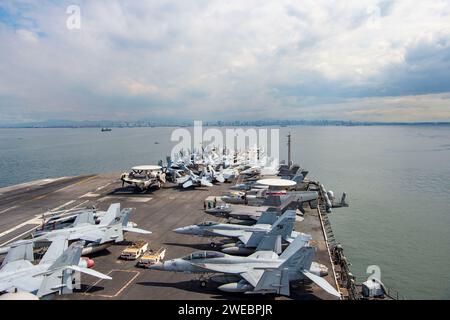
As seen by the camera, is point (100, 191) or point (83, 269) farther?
point (100, 191)

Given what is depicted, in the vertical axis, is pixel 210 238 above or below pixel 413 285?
above

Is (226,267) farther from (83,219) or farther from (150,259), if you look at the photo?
(83,219)

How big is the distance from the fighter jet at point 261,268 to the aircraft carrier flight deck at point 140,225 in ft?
4.60

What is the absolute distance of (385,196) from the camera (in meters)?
77.9

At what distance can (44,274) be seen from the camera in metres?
25.9

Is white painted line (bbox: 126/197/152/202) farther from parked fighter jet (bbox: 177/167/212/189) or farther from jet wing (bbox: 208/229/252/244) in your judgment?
jet wing (bbox: 208/229/252/244)

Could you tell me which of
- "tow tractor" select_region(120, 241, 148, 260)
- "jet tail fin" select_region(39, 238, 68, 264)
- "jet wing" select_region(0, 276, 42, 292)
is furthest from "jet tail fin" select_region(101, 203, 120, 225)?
"jet wing" select_region(0, 276, 42, 292)

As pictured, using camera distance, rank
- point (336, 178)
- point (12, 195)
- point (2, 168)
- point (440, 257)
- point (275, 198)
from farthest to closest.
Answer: point (2, 168)
point (336, 178)
point (12, 195)
point (275, 198)
point (440, 257)

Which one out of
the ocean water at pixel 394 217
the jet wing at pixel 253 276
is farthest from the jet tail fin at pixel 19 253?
the ocean water at pixel 394 217

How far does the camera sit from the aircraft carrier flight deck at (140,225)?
2697cm
